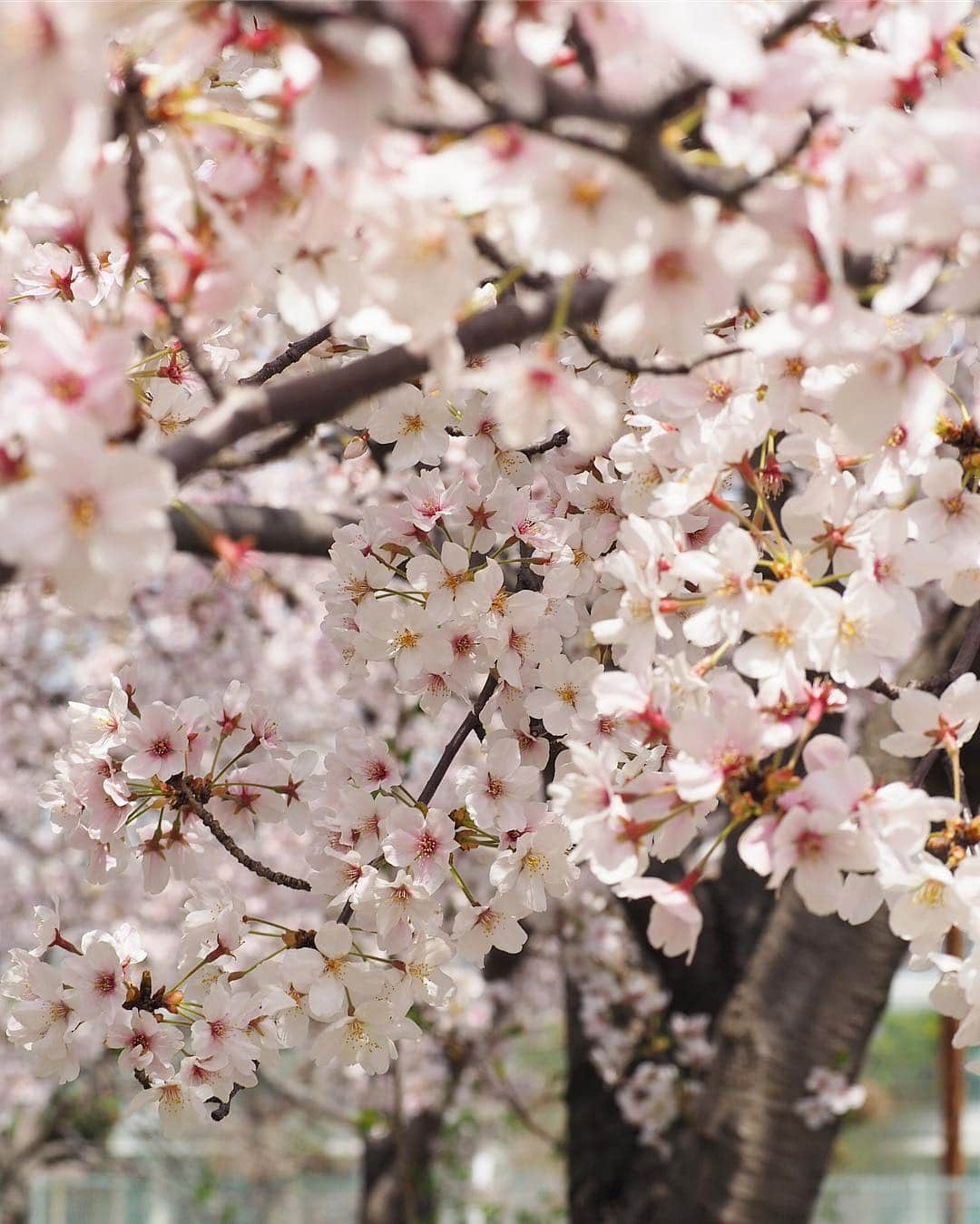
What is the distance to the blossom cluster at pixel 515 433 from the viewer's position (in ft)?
2.67

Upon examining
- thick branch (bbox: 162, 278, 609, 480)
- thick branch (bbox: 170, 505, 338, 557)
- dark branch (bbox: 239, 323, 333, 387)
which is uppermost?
thick branch (bbox: 162, 278, 609, 480)

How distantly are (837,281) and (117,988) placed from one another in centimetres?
133

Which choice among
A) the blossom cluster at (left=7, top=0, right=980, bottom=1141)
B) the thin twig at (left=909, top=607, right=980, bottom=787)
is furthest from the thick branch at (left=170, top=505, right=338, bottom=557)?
the thin twig at (left=909, top=607, right=980, bottom=787)

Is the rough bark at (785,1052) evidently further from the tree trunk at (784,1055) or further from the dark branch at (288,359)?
the dark branch at (288,359)

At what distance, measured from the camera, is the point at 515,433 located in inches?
36.6

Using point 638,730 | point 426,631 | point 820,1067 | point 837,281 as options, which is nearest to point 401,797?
point 426,631

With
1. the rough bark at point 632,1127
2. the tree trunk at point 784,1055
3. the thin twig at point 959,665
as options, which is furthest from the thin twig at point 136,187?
the rough bark at point 632,1127

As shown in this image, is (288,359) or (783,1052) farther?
(783,1052)

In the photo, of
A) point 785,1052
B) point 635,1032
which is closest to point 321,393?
point 785,1052

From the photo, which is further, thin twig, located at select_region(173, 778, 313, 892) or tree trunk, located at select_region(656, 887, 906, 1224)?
tree trunk, located at select_region(656, 887, 906, 1224)

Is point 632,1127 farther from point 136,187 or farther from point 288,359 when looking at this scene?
point 136,187

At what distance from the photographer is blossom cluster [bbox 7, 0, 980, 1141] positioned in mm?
813

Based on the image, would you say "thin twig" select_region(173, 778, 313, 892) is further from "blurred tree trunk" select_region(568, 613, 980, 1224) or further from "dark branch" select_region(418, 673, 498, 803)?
"blurred tree trunk" select_region(568, 613, 980, 1224)

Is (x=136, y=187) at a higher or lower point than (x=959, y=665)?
higher
